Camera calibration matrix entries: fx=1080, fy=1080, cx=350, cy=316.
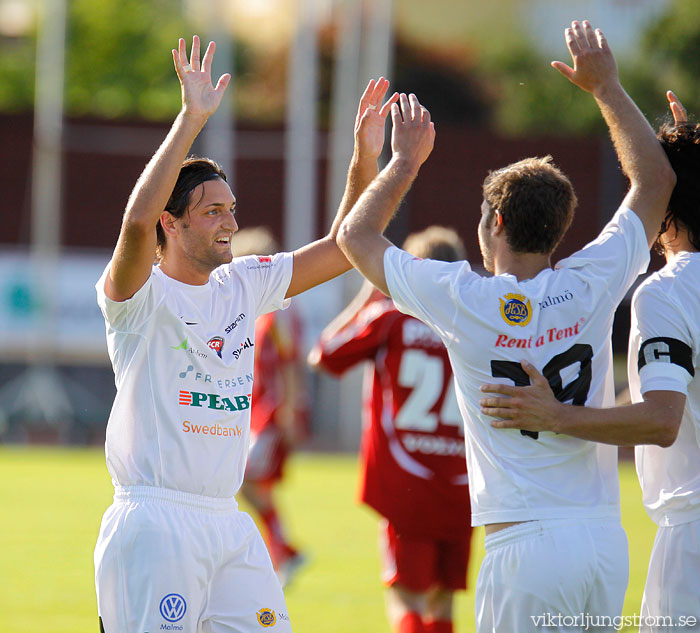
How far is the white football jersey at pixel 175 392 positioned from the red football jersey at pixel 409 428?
1.67m

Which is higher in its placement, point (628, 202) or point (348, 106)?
point (348, 106)

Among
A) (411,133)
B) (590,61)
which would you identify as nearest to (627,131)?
(590,61)

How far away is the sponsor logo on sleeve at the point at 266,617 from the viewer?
3.93 metres

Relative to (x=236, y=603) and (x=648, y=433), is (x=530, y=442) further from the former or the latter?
(x=236, y=603)

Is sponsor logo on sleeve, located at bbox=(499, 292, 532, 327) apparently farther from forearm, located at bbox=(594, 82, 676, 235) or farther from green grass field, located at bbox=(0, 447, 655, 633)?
green grass field, located at bbox=(0, 447, 655, 633)

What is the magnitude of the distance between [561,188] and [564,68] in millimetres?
604

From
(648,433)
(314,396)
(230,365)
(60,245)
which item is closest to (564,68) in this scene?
(648,433)

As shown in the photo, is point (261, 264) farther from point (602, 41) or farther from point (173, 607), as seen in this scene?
point (602, 41)

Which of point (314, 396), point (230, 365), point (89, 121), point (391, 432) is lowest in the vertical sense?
point (314, 396)

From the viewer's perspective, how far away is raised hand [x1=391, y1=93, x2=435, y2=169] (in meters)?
3.97

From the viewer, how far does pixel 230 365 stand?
4117 millimetres

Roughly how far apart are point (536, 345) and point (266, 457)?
540cm

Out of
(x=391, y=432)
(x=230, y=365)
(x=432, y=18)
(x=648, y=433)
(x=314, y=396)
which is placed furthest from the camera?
(x=432, y=18)

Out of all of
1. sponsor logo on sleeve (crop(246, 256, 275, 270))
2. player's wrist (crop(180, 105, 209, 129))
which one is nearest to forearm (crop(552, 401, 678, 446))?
sponsor logo on sleeve (crop(246, 256, 275, 270))
